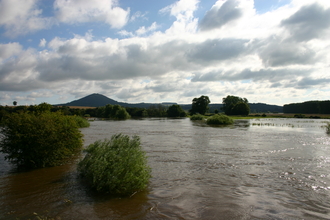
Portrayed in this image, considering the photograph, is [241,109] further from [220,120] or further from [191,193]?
[191,193]

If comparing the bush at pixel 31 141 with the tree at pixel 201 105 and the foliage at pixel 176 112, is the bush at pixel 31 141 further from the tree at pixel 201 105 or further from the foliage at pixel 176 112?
the foliage at pixel 176 112

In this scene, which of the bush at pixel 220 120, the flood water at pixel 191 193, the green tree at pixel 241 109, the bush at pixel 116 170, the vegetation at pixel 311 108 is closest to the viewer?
the flood water at pixel 191 193

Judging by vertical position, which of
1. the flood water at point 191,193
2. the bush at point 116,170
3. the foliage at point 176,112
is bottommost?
the flood water at point 191,193

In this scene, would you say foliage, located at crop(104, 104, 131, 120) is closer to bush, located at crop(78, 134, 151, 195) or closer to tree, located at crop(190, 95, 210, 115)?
tree, located at crop(190, 95, 210, 115)

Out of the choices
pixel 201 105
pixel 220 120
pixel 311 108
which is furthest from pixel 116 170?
pixel 311 108

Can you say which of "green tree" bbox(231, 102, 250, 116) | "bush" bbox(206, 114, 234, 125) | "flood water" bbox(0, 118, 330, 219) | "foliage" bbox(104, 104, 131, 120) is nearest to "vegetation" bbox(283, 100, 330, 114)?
"green tree" bbox(231, 102, 250, 116)

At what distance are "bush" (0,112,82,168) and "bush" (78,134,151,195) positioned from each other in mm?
3622

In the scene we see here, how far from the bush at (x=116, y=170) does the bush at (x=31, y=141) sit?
362cm

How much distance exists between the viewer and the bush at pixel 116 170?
8305 mm

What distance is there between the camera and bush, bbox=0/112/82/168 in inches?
459

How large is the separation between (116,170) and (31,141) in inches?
250

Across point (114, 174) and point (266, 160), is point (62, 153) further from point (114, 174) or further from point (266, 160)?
point (266, 160)

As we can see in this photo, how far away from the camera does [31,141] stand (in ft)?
38.4

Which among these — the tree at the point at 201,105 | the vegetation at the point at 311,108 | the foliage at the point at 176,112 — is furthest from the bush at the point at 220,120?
the vegetation at the point at 311,108
